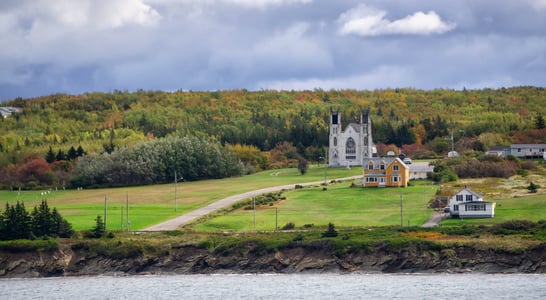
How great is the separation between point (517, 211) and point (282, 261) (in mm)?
25365

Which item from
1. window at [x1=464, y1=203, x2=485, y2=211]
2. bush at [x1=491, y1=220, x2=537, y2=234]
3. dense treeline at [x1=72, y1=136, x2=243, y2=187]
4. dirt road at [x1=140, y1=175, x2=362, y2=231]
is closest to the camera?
bush at [x1=491, y1=220, x2=537, y2=234]

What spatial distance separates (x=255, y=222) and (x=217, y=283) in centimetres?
2075

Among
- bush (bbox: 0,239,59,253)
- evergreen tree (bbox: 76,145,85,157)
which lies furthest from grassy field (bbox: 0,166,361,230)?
evergreen tree (bbox: 76,145,85,157)

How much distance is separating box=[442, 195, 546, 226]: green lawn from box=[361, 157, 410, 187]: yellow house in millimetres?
19578

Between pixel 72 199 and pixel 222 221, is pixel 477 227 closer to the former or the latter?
pixel 222 221

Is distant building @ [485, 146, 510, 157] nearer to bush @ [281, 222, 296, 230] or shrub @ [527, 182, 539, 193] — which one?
shrub @ [527, 182, 539, 193]

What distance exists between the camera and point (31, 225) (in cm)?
10150

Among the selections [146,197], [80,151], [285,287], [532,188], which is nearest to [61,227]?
[285,287]

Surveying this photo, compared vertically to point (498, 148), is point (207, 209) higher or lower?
lower

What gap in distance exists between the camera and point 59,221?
102312 mm

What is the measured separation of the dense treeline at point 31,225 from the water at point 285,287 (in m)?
7.67

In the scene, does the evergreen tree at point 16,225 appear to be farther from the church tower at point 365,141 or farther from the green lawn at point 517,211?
the church tower at point 365,141

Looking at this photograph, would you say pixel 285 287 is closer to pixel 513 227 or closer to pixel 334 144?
pixel 513 227

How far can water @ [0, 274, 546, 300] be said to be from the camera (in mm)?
76812
